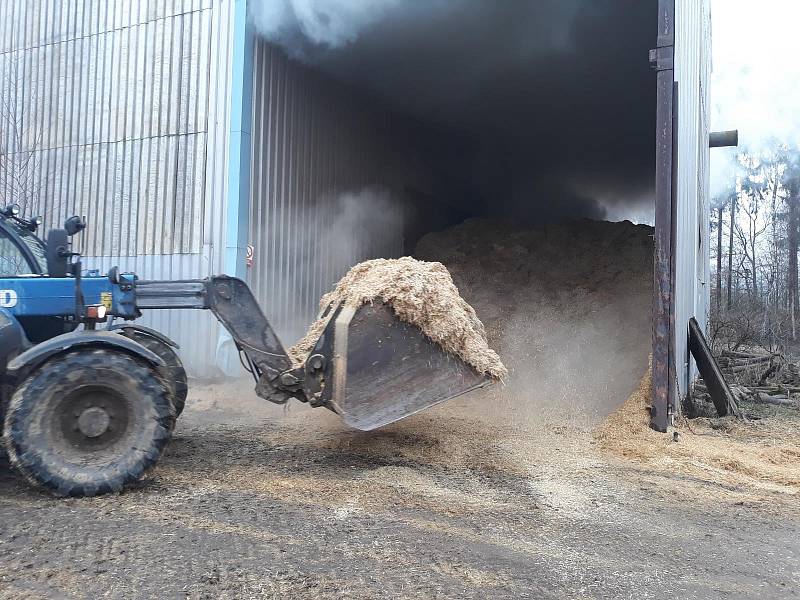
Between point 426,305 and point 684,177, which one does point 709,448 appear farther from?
point 684,177

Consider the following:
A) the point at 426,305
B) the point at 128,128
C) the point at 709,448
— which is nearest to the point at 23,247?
the point at 426,305

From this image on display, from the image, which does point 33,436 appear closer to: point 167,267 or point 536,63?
point 167,267

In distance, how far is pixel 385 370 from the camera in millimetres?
5969

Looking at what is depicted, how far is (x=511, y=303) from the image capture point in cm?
1267

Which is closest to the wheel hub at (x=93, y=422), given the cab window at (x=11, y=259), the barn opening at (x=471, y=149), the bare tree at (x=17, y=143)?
the cab window at (x=11, y=259)

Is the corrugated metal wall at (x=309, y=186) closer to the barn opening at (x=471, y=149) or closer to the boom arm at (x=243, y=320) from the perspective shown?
the barn opening at (x=471, y=149)

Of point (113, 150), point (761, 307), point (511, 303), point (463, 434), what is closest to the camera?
point (463, 434)

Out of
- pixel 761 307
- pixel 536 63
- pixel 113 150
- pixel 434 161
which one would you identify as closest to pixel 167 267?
pixel 113 150

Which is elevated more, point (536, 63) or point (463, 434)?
point (536, 63)

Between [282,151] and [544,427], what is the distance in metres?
6.85

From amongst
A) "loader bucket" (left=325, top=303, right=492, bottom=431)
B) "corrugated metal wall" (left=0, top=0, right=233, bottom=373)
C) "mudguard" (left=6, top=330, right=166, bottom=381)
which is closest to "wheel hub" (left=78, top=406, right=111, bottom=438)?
"mudguard" (left=6, top=330, right=166, bottom=381)

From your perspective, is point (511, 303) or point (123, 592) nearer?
point (123, 592)

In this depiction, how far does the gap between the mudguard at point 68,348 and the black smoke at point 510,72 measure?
746cm

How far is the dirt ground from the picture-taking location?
151 inches
